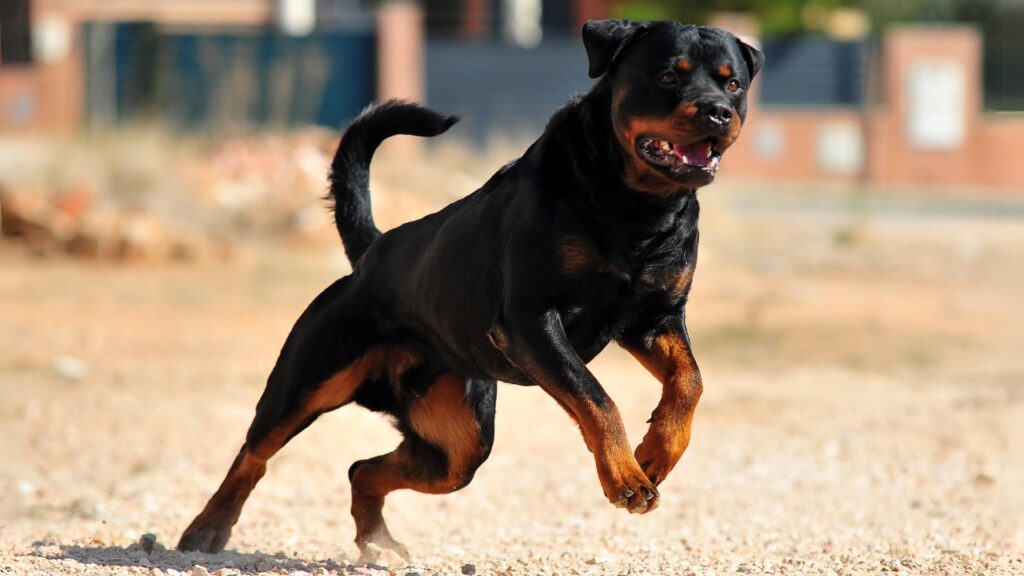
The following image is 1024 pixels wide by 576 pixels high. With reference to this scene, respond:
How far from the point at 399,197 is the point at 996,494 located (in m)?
10.2

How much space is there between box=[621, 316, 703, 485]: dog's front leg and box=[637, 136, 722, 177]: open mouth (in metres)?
0.58

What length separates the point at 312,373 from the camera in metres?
5.24

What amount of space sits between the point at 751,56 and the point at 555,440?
4.36m

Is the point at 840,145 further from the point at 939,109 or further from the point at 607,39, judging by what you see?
the point at 607,39

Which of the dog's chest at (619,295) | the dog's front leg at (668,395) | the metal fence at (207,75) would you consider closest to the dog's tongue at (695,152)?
the dog's chest at (619,295)

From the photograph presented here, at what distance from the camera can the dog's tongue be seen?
4.32 m

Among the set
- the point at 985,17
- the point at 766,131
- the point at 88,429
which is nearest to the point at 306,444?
the point at 88,429

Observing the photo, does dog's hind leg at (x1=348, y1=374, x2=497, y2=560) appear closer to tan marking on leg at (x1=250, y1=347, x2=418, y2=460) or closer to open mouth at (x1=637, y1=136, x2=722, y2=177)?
tan marking on leg at (x1=250, y1=347, x2=418, y2=460)

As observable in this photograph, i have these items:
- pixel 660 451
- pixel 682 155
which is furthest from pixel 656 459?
pixel 682 155

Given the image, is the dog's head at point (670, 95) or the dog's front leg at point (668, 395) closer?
the dog's head at point (670, 95)

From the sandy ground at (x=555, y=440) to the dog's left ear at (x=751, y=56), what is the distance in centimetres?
161

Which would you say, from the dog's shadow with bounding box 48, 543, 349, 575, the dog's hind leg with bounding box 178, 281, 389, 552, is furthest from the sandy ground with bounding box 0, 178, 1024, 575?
the dog's hind leg with bounding box 178, 281, 389, 552

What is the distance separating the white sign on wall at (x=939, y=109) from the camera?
89.4 ft

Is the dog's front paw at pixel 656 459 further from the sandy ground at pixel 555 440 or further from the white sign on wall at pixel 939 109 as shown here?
the white sign on wall at pixel 939 109
